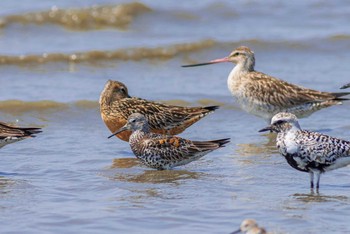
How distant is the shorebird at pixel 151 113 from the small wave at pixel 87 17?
24.7ft

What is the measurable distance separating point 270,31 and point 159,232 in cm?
1159

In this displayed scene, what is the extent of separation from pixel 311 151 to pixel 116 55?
335 inches

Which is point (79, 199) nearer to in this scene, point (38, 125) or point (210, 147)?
point (210, 147)

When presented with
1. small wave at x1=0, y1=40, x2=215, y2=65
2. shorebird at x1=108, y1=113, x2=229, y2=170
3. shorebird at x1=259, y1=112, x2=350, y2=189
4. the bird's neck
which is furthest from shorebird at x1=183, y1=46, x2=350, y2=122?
small wave at x1=0, y1=40, x2=215, y2=65

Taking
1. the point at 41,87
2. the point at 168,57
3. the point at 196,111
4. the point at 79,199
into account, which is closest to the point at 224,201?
the point at 79,199

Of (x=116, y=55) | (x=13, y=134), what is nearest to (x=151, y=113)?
(x=13, y=134)

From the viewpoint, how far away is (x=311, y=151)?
32.7ft

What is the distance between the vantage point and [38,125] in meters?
13.6

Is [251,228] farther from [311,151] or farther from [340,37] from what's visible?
[340,37]

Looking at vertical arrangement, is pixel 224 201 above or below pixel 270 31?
below

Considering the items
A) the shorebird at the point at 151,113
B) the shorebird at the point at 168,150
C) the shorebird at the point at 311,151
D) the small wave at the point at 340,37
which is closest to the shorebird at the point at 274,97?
the shorebird at the point at 151,113

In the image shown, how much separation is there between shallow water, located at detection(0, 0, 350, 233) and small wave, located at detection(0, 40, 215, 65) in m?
0.03

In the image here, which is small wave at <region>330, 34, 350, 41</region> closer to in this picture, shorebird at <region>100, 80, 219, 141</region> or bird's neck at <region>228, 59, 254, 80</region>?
bird's neck at <region>228, 59, 254, 80</region>

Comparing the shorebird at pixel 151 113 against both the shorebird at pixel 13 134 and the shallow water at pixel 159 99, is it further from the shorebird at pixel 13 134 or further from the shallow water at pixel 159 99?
the shorebird at pixel 13 134
